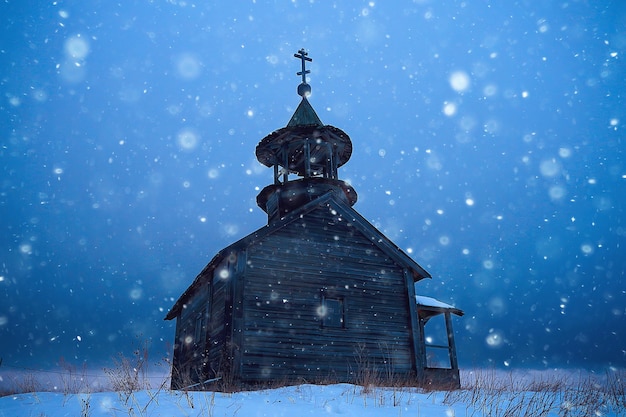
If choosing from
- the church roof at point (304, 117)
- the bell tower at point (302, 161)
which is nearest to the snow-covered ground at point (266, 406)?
the bell tower at point (302, 161)

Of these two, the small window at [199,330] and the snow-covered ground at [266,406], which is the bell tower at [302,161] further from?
the snow-covered ground at [266,406]

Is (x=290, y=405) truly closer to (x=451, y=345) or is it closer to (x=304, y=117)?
(x=451, y=345)

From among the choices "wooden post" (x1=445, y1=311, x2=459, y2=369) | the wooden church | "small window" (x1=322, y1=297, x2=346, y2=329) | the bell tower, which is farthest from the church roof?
"wooden post" (x1=445, y1=311, x2=459, y2=369)

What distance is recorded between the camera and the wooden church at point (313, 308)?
40.9 ft

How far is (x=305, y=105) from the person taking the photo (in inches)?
823

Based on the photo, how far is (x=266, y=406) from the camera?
21.0 feet

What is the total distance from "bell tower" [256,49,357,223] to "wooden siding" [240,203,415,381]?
2.20 m

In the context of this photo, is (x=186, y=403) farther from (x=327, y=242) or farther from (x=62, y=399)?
(x=327, y=242)

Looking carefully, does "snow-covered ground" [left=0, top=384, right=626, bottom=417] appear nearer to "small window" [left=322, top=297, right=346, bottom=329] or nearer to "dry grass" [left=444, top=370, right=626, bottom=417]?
"dry grass" [left=444, top=370, right=626, bottom=417]

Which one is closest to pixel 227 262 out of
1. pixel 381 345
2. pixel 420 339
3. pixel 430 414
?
pixel 381 345

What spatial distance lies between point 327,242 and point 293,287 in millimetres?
2041

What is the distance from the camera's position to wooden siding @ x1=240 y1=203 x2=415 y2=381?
1261 cm

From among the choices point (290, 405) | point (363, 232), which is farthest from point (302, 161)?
point (290, 405)

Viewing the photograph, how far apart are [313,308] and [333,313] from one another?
74cm
